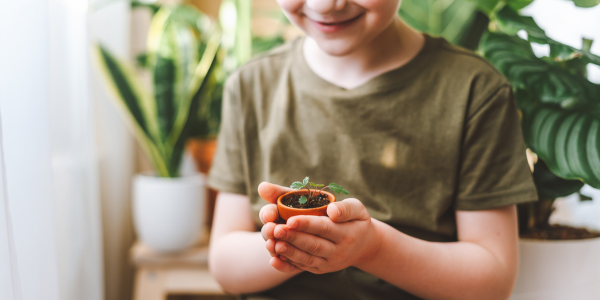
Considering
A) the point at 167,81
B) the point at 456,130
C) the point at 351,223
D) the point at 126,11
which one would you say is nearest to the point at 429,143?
the point at 456,130

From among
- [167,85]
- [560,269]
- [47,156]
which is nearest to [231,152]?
[47,156]

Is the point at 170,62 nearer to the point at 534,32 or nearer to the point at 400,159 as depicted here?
the point at 400,159

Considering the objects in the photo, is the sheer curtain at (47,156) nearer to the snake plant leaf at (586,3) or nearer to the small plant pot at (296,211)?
the small plant pot at (296,211)

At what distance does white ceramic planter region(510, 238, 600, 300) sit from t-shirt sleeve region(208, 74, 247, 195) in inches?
23.4

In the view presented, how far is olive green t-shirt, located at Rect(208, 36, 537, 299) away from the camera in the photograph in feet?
2.29

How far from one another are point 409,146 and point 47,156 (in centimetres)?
62

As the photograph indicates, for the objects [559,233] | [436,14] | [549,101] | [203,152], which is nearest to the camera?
[549,101]

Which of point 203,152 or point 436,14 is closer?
point 436,14

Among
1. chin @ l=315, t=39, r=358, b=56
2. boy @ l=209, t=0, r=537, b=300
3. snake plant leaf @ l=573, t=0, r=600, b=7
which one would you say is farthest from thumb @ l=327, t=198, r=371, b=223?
snake plant leaf @ l=573, t=0, r=600, b=7

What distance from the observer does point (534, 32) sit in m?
0.74

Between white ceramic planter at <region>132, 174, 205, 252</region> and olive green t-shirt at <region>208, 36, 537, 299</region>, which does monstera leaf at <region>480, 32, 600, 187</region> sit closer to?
olive green t-shirt at <region>208, 36, 537, 299</region>

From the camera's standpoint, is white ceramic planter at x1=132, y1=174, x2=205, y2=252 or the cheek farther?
white ceramic planter at x1=132, y1=174, x2=205, y2=252

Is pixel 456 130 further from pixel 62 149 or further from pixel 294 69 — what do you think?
pixel 62 149

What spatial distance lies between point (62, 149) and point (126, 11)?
2.39 ft
